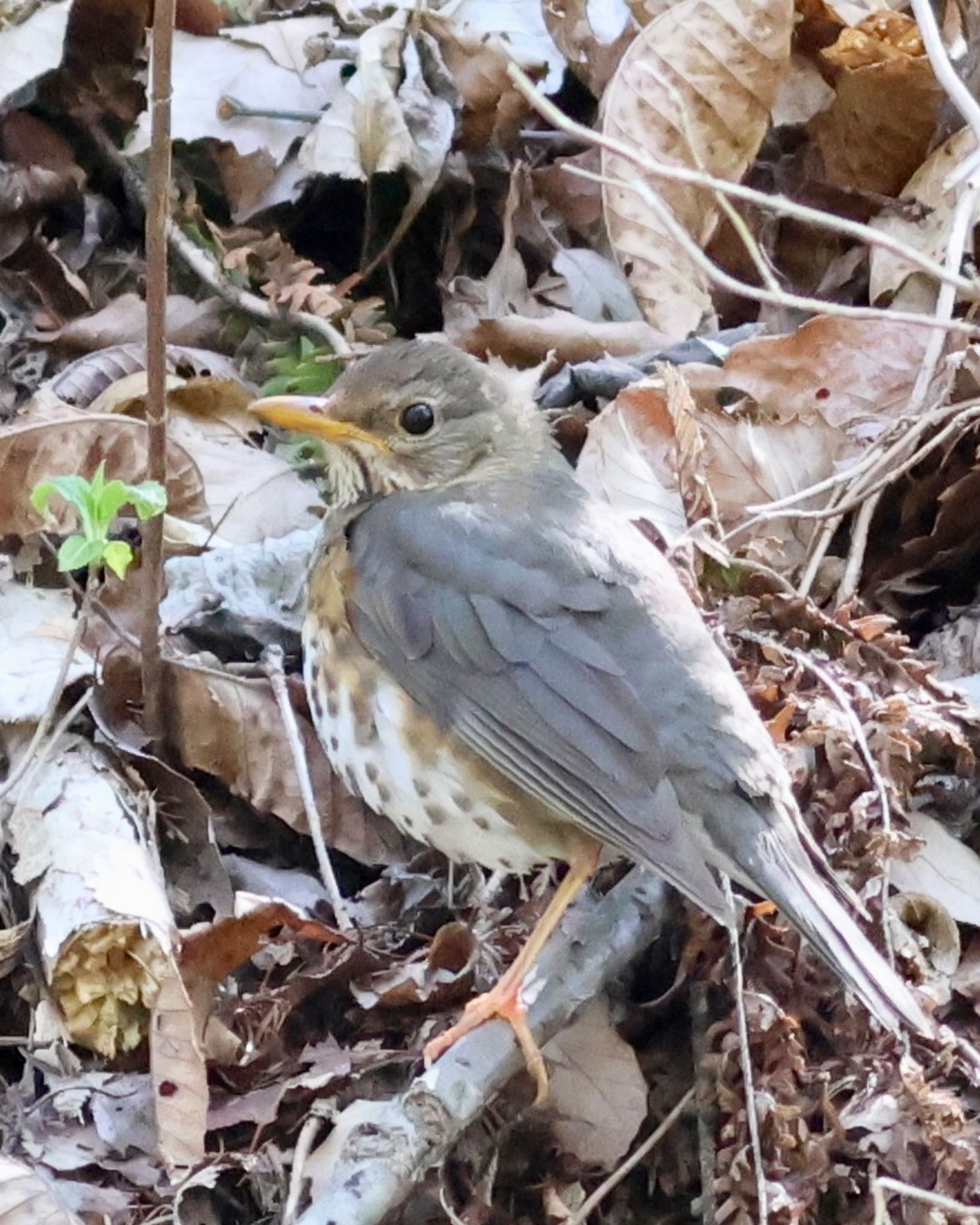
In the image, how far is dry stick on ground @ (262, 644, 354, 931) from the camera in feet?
9.95

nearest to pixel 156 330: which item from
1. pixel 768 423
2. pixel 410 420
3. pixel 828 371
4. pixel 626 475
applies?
pixel 410 420

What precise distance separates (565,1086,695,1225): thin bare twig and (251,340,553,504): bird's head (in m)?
1.24

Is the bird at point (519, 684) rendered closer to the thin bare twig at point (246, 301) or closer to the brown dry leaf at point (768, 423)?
the brown dry leaf at point (768, 423)

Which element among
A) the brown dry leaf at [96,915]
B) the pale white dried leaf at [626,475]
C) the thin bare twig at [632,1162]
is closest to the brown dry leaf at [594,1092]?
the thin bare twig at [632,1162]

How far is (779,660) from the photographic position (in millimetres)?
3078

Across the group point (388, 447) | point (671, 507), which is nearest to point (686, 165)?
point (671, 507)

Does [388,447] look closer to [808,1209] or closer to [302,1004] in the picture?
[302,1004]

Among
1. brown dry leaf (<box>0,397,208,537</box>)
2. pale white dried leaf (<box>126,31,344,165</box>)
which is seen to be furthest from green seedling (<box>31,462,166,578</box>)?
pale white dried leaf (<box>126,31,344,165</box>)

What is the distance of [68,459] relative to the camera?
3.59 metres

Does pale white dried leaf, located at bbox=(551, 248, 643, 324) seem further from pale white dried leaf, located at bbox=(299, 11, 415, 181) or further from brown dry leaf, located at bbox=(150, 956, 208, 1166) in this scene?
brown dry leaf, located at bbox=(150, 956, 208, 1166)

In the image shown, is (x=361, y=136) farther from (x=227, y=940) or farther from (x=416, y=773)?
(x=227, y=940)

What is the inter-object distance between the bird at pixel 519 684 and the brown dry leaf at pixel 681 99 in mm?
1220

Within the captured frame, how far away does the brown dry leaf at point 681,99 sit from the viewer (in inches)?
168

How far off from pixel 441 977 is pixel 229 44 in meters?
2.91
